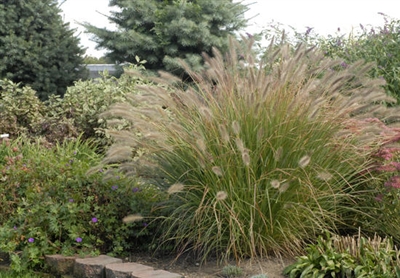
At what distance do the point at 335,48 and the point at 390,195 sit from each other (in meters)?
4.37

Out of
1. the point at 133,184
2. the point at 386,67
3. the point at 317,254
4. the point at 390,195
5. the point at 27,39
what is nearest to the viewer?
the point at 317,254

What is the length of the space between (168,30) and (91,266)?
334 inches

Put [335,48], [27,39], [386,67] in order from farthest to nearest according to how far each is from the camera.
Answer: [27,39], [335,48], [386,67]

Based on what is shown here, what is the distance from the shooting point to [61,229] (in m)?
4.54

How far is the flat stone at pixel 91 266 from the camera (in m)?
4.13

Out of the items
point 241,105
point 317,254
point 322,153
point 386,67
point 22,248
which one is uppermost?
point 386,67

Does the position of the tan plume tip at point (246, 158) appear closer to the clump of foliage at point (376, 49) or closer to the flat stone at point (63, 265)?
the flat stone at point (63, 265)

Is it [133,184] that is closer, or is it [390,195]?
[390,195]

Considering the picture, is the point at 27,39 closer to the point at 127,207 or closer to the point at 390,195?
the point at 127,207

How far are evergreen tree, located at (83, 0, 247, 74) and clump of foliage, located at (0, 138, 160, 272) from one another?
681cm

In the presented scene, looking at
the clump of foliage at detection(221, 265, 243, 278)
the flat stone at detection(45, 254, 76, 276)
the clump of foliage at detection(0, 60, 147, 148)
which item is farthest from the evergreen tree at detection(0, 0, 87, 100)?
the clump of foliage at detection(221, 265, 243, 278)

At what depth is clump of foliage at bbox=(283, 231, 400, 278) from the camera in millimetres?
3590

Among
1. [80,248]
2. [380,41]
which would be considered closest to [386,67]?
[380,41]

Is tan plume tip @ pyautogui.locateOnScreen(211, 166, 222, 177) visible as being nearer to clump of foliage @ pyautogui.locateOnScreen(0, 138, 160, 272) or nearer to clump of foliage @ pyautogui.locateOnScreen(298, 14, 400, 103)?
clump of foliage @ pyautogui.locateOnScreen(0, 138, 160, 272)
